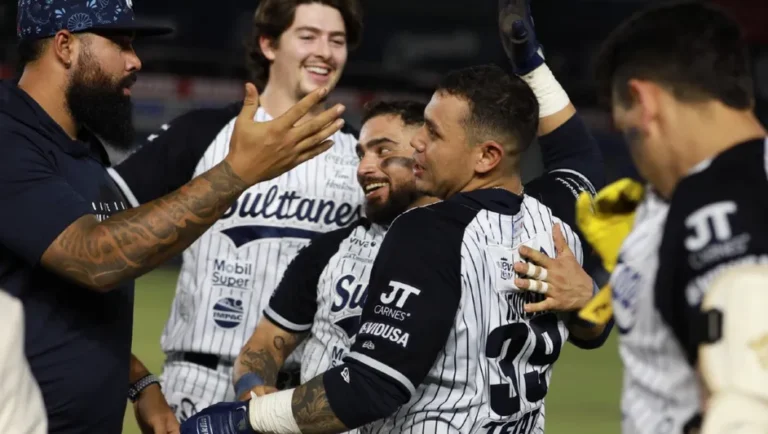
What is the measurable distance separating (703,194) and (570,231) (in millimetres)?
1638

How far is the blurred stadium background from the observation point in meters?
16.9

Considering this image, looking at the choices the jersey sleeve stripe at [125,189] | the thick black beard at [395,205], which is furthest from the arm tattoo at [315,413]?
the jersey sleeve stripe at [125,189]

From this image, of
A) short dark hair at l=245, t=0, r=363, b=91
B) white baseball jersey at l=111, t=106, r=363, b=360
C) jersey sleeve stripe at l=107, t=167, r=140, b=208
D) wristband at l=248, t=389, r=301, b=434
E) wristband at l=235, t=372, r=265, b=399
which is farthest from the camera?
short dark hair at l=245, t=0, r=363, b=91

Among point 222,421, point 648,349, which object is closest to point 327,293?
point 222,421

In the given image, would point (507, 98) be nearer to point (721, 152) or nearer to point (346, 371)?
point (346, 371)

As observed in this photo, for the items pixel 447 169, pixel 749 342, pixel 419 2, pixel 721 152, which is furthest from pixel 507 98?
pixel 419 2

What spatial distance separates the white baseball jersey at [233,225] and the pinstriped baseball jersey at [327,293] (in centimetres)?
71

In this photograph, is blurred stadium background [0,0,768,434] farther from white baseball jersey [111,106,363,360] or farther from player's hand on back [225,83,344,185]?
player's hand on back [225,83,344,185]

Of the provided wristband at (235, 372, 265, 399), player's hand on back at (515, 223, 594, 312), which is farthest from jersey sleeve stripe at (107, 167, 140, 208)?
player's hand on back at (515, 223, 594, 312)

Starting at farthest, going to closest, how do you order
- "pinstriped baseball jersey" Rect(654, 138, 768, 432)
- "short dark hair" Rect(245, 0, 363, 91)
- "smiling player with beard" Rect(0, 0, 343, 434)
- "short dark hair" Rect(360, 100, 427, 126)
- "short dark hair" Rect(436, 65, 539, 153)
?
"short dark hair" Rect(245, 0, 363, 91) < "short dark hair" Rect(360, 100, 427, 126) < "short dark hair" Rect(436, 65, 539, 153) < "smiling player with beard" Rect(0, 0, 343, 434) < "pinstriped baseball jersey" Rect(654, 138, 768, 432)

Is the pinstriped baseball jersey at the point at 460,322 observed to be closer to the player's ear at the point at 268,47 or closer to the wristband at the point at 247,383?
the wristband at the point at 247,383

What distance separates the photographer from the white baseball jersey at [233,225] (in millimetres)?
5465

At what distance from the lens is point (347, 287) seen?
4.55 m

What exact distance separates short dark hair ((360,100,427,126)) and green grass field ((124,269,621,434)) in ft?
13.6
